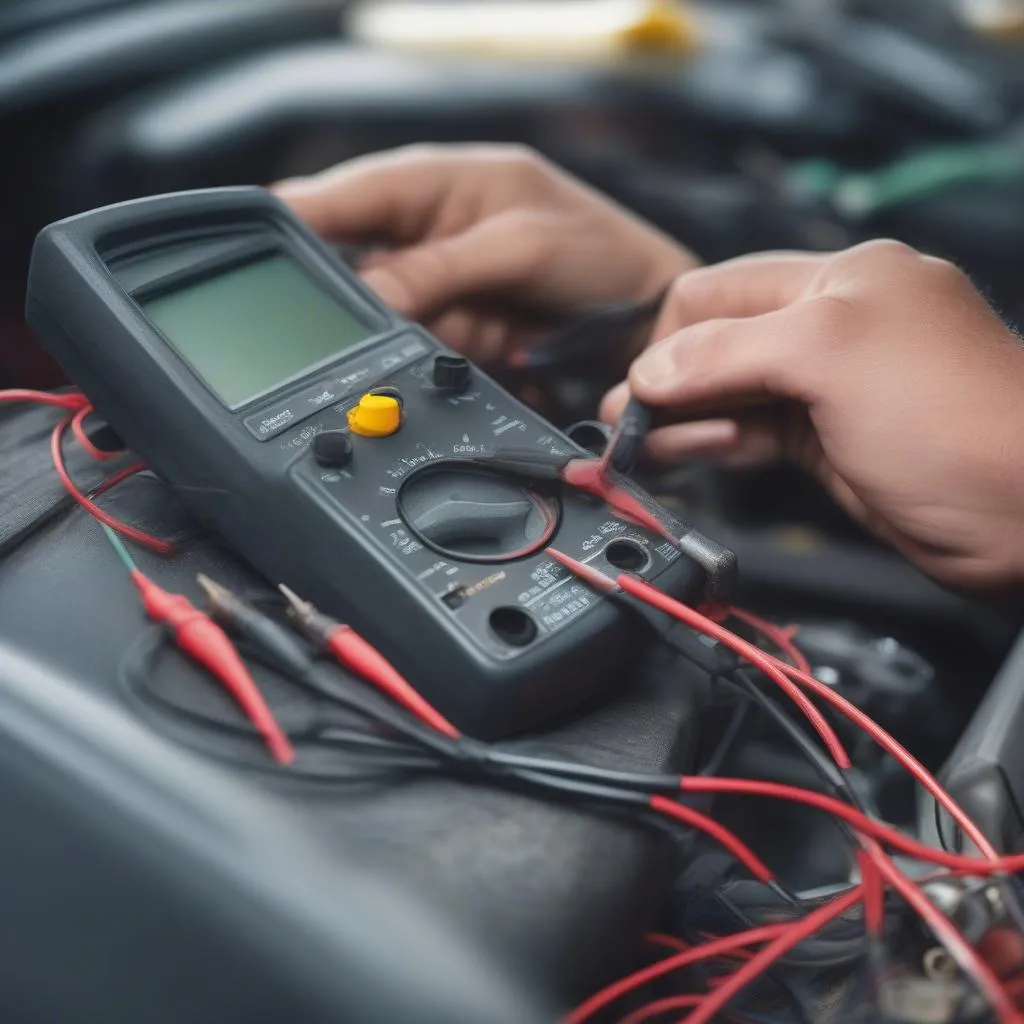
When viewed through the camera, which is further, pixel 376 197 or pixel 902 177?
pixel 902 177

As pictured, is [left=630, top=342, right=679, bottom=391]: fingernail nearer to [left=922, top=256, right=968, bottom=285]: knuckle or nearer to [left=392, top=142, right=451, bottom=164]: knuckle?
[left=922, top=256, right=968, bottom=285]: knuckle

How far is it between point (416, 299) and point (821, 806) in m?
0.49

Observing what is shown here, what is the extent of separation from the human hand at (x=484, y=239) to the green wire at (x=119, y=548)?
0.99 feet

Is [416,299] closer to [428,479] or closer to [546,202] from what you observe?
[546,202]

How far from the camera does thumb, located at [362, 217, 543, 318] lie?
0.86m

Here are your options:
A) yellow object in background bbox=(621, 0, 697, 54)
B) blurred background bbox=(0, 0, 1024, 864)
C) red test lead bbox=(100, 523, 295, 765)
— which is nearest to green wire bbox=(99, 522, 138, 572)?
red test lead bbox=(100, 523, 295, 765)

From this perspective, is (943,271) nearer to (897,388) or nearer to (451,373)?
(897,388)

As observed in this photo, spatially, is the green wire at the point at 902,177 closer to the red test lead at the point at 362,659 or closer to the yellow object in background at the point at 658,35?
the yellow object in background at the point at 658,35

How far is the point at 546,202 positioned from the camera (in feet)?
3.13

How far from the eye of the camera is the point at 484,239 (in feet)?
2.95

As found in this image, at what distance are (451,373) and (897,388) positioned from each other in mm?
249

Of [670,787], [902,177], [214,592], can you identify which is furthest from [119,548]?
[902,177]

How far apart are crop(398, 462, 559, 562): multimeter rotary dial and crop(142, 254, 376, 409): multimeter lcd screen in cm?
10

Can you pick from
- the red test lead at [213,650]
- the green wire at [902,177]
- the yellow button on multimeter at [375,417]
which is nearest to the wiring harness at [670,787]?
the red test lead at [213,650]
